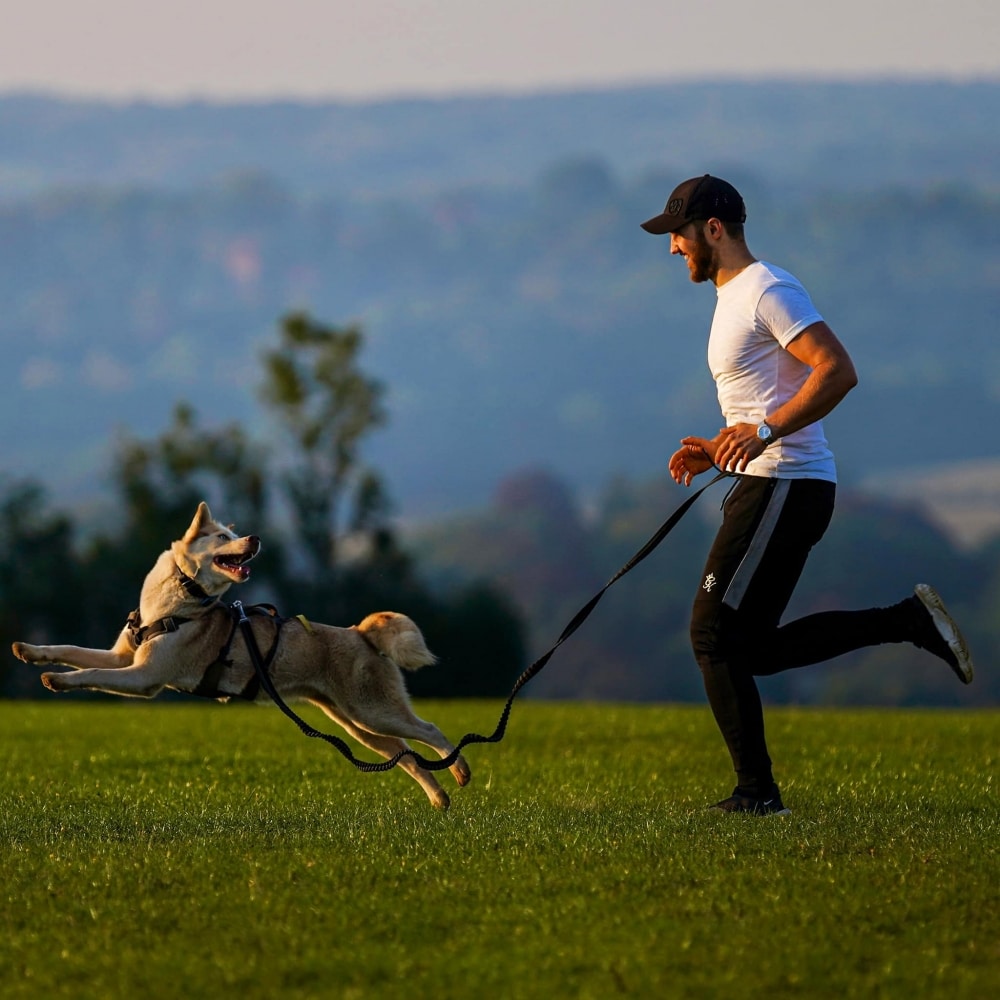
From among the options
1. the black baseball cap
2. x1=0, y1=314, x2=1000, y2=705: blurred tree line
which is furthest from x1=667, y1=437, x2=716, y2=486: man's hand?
x1=0, y1=314, x2=1000, y2=705: blurred tree line

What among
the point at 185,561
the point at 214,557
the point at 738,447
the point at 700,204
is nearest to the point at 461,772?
the point at 214,557

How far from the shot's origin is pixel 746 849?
6.83 m

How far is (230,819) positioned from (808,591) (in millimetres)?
79394

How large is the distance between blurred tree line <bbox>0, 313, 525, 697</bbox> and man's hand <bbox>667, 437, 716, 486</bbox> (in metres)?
41.6

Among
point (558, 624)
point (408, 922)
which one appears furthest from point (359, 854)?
point (558, 624)

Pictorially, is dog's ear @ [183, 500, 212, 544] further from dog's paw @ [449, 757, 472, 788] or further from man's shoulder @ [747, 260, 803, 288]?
man's shoulder @ [747, 260, 803, 288]

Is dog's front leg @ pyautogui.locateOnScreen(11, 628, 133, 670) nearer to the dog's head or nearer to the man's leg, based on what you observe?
the dog's head

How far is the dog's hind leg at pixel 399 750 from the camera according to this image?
913 centimetres

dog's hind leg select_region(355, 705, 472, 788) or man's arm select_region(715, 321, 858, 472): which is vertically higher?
man's arm select_region(715, 321, 858, 472)

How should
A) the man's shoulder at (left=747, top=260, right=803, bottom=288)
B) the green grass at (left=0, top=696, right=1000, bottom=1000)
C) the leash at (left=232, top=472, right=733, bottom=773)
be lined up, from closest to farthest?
the green grass at (left=0, top=696, right=1000, bottom=1000) < the man's shoulder at (left=747, top=260, right=803, bottom=288) < the leash at (left=232, top=472, right=733, bottom=773)

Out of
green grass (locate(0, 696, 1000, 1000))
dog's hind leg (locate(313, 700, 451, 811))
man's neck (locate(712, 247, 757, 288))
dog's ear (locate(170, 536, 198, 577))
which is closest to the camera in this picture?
green grass (locate(0, 696, 1000, 1000))

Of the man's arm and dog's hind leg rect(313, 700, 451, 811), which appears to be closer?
the man's arm

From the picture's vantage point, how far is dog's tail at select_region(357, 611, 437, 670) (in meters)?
8.97

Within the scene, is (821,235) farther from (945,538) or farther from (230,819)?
(230,819)
